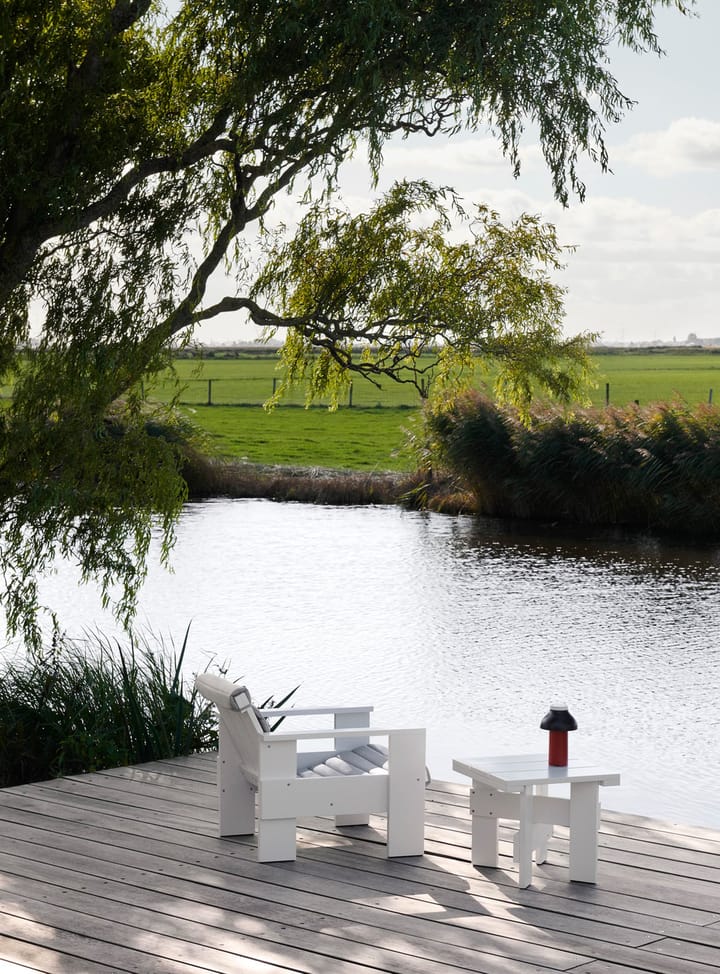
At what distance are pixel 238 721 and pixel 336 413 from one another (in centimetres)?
4174

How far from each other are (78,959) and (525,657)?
8.64 m

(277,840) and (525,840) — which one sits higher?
(525,840)

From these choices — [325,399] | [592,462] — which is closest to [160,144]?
[592,462]

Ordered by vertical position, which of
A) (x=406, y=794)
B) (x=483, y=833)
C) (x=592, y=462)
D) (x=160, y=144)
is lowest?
(x=483, y=833)

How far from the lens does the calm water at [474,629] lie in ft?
31.6

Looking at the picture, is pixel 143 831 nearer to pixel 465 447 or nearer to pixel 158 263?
pixel 158 263

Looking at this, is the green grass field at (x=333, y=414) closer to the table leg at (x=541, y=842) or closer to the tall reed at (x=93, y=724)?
the tall reed at (x=93, y=724)

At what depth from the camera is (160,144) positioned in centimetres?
770

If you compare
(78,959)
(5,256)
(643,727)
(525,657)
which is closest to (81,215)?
(5,256)

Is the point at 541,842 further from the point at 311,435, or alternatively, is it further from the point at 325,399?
the point at 325,399

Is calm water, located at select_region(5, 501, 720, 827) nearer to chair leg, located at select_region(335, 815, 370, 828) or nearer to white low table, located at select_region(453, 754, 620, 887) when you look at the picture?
chair leg, located at select_region(335, 815, 370, 828)

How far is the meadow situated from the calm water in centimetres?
253

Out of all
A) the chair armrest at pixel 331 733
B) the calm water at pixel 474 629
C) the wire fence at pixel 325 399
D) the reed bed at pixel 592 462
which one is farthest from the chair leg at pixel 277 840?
the wire fence at pixel 325 399

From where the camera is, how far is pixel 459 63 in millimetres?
6777
